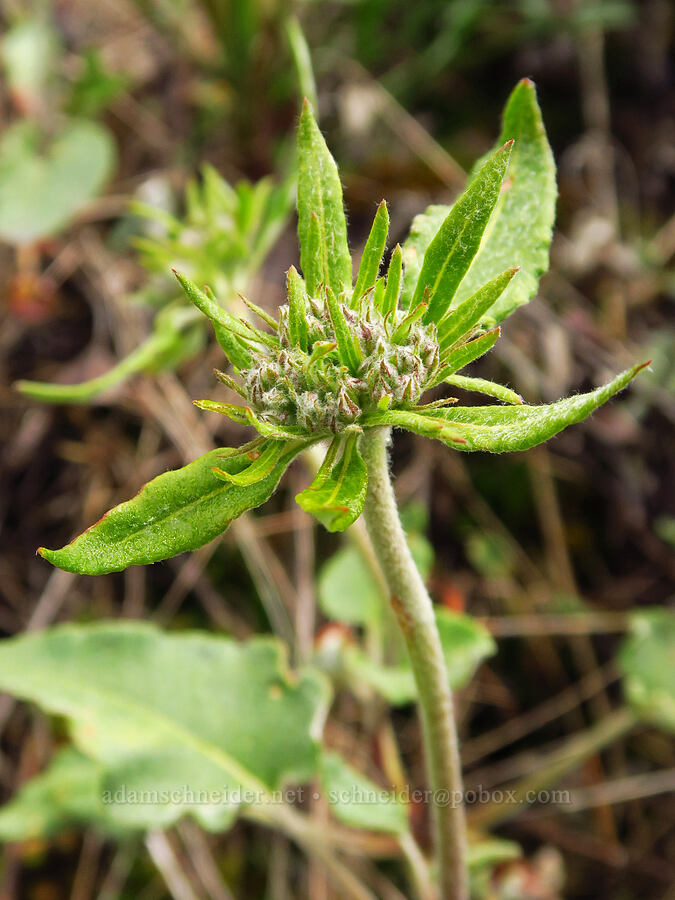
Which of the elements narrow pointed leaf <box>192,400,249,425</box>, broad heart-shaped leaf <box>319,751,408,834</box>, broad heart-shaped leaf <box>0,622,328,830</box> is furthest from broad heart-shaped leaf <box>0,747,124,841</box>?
narrow pointed leaf <box>192,400,249,425</box>

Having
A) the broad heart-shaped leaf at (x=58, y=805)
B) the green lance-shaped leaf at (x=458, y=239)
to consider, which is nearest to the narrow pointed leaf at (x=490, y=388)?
the green lance-shaped leaf at (x=458, y=239)

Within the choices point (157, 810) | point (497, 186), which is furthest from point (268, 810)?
point (497, 186)

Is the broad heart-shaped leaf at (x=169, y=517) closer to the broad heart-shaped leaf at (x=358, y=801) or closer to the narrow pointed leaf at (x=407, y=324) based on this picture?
the narrow pointed leaf at (x=407, y=324)

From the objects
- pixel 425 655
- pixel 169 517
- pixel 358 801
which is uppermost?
pixel 169 517

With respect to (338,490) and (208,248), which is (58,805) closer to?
(208,248)

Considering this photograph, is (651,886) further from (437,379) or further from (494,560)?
(437,379)

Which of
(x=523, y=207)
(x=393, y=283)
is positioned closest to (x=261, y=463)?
(x=393, y=283)
